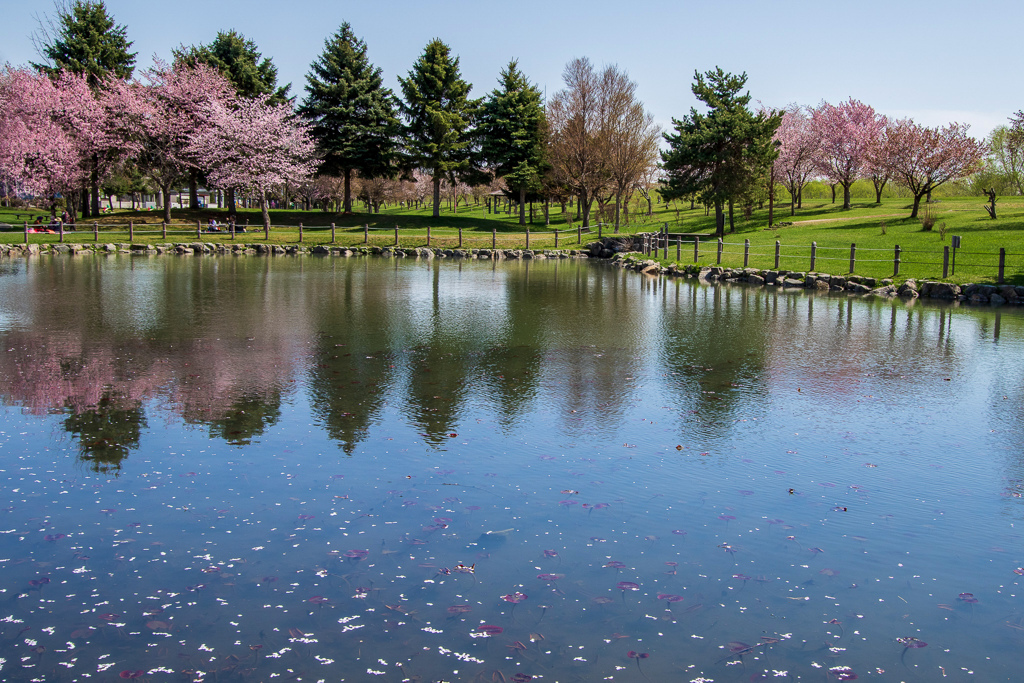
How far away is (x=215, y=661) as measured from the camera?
4.27 m

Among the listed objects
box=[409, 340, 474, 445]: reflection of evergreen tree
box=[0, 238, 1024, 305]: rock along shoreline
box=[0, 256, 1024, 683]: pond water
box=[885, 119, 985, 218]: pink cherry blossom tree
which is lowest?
box=[0, 256, 1024, 683]: pond water

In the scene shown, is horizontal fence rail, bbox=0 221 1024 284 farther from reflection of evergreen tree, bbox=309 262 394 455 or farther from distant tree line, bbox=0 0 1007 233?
reflection of evergreen tree, bbox=309 262 394 455

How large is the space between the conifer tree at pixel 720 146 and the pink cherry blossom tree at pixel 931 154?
263 inches

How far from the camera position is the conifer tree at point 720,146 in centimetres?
4275

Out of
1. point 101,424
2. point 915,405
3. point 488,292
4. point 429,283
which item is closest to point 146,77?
point 429,283

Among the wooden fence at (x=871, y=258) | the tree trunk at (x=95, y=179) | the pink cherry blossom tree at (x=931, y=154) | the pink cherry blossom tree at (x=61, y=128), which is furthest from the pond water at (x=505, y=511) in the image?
the tree trunk at (x=95, y=179)

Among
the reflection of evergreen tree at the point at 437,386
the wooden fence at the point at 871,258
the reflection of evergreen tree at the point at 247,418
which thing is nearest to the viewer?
the reflection of evergreen tree at the point at 247,418

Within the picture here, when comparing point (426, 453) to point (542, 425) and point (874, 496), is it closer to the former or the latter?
point (542, 425)

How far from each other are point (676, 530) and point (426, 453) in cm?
288

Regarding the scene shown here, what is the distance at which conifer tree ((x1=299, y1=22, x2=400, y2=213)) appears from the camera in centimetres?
5697

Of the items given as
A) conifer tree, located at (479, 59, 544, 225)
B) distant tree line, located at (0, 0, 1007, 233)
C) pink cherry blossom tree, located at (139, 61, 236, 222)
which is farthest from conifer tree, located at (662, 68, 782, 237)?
pink cherry blossom tree, located at (139, 61, 236, 222)

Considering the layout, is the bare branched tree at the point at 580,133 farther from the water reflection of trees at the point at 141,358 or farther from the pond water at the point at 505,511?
the pond water at the point at 505,511

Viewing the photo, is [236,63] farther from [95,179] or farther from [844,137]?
[844,137]

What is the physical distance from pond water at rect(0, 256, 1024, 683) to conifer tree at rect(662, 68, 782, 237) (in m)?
30.9
